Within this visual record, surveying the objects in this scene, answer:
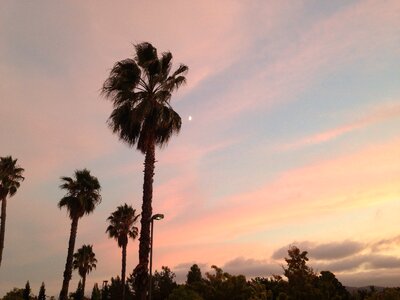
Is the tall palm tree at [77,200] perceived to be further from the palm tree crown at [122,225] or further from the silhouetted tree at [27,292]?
the silhouetted tree at [27,292]

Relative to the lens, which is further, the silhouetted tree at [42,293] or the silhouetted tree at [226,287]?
the silhouetted tree at [42,293]

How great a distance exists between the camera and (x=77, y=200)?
129ft

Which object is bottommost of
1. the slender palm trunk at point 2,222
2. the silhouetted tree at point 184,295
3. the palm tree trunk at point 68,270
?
the silhouetted tree at point 184,295

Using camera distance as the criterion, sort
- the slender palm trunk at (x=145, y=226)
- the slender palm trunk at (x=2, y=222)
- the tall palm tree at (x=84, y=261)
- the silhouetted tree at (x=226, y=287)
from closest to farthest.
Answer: the slender palm trunk at (x=145, y=226)
the silhouetted tree at (x=226, y=287)
the slender palm trunk at (x=2, y=222)
the tall palm tree at (x=84, y=261)

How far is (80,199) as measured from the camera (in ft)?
128

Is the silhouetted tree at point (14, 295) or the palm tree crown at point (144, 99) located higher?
the palm tree crown at point (144, 99)

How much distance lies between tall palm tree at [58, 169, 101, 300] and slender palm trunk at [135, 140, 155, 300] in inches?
799

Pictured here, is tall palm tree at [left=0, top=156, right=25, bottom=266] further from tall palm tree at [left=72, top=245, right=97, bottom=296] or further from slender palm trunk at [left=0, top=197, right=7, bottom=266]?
tall palm tree at [left=72, top=245, right=97, bottom=296]

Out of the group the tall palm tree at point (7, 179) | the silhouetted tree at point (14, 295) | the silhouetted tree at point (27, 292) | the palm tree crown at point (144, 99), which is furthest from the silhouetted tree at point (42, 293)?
the palm tree crown at point (144, 99)

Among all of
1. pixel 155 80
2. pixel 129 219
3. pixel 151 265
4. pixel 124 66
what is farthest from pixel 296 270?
pixel 129 219

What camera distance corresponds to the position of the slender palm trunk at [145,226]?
1806cm

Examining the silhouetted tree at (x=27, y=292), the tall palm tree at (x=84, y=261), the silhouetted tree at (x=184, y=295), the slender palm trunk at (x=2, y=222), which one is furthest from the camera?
the silhouetted tree at (x=27, y=292)

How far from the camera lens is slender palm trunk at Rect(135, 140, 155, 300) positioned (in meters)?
18.1

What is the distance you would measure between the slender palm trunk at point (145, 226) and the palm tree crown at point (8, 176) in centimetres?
3575
